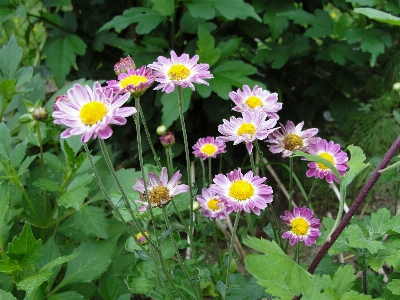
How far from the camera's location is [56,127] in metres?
1.41

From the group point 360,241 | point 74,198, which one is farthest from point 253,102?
point 74,198

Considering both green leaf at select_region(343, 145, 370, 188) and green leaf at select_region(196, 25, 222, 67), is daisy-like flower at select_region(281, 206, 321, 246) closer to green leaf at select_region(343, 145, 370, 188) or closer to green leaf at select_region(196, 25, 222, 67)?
green leaf at select_region(343, 145, 370, 188)

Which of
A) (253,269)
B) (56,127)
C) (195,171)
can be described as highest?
(253,269)

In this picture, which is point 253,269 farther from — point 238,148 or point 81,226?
point 238,148

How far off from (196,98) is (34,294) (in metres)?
0.92

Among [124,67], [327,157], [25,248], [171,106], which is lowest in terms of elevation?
[25,248]

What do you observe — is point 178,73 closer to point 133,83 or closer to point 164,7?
point 133,83

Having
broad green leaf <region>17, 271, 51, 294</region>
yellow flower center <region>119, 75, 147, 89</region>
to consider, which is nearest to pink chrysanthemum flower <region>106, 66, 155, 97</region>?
yellow flower center <region>119, 75, 147, 89</region>

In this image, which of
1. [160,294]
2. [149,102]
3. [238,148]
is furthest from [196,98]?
[160,294]

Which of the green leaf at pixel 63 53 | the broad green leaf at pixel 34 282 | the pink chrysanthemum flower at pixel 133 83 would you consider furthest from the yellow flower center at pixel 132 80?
the green leaf at pixel 63 53

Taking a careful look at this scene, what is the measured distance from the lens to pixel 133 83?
0.74m

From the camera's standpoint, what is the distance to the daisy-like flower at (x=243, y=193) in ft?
2.55

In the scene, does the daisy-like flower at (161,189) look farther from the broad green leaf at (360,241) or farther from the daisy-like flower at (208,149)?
the broad green leaf at (360,241)

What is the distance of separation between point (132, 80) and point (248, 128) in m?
0.22
